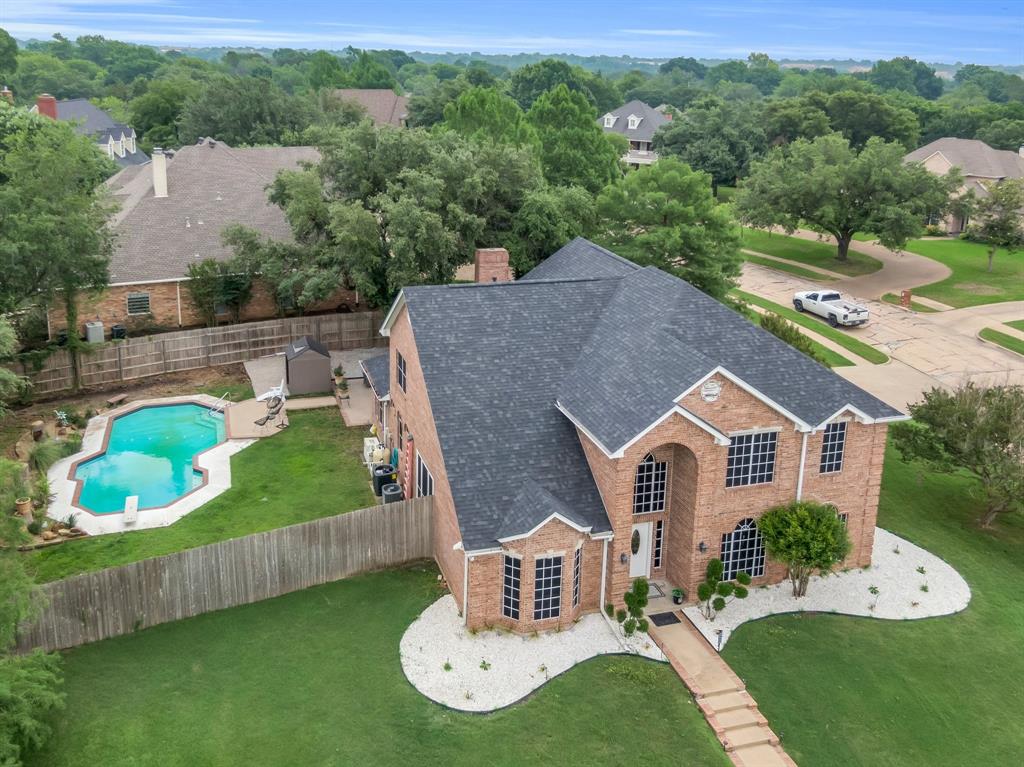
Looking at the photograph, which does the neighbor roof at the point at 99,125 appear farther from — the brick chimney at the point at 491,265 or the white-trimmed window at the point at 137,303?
the brick chimney at the point at 491,265

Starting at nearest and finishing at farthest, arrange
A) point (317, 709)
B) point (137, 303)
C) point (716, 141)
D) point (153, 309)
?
point (317, 709) → point (137, 303) → point (153, 309) → point (716, 141)

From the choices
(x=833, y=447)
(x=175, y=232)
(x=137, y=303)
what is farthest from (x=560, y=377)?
(x=175, y=232)

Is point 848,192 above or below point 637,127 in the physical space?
below

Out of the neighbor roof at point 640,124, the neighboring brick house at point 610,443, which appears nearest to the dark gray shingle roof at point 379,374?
the neighboring brick house at point 610,443

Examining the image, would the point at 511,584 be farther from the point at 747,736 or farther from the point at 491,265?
the point at 491,265

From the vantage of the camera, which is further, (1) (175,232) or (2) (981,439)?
(1) (175,232)

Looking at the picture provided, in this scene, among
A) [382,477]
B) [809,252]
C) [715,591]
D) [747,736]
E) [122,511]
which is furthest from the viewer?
[809,252]
